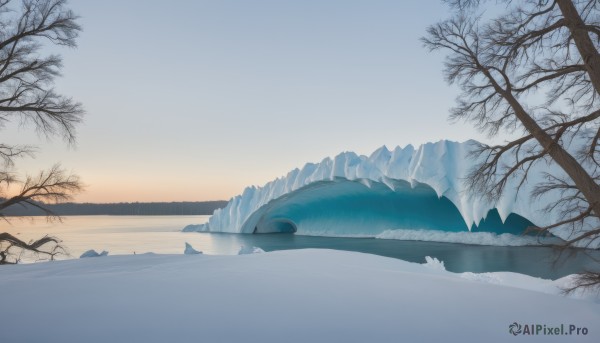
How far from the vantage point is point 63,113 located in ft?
25.6

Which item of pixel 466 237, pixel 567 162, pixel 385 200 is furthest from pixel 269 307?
pixel 385 200

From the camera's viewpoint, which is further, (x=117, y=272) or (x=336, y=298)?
(x=117, y=272)

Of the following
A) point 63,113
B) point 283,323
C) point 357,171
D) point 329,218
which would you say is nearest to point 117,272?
point 283,323

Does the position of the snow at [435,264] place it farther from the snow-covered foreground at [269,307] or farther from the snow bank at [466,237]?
the snow bank at [466,237]

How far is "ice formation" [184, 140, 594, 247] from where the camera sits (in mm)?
14812

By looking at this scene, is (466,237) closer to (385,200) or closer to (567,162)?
(385,200)

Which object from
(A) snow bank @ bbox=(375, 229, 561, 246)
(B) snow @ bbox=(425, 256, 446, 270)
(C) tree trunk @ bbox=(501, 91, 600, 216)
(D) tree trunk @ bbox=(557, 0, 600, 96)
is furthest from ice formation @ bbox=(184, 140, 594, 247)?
(D) tree trunk @ bbox=(557, 0, 600, 96)

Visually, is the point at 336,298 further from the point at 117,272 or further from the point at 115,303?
the point at 117,272

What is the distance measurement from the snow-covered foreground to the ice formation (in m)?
10.3

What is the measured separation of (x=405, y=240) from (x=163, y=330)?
20.7 meters

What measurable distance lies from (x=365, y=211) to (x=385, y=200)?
85.7 inches

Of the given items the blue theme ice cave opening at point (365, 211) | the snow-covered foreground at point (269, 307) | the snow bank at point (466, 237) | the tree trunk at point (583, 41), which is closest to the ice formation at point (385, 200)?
the blue theme ice cave opening at point (365, 211)

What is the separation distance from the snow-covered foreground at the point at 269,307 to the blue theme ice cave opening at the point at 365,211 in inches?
629

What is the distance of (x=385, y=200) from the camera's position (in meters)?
23.9
